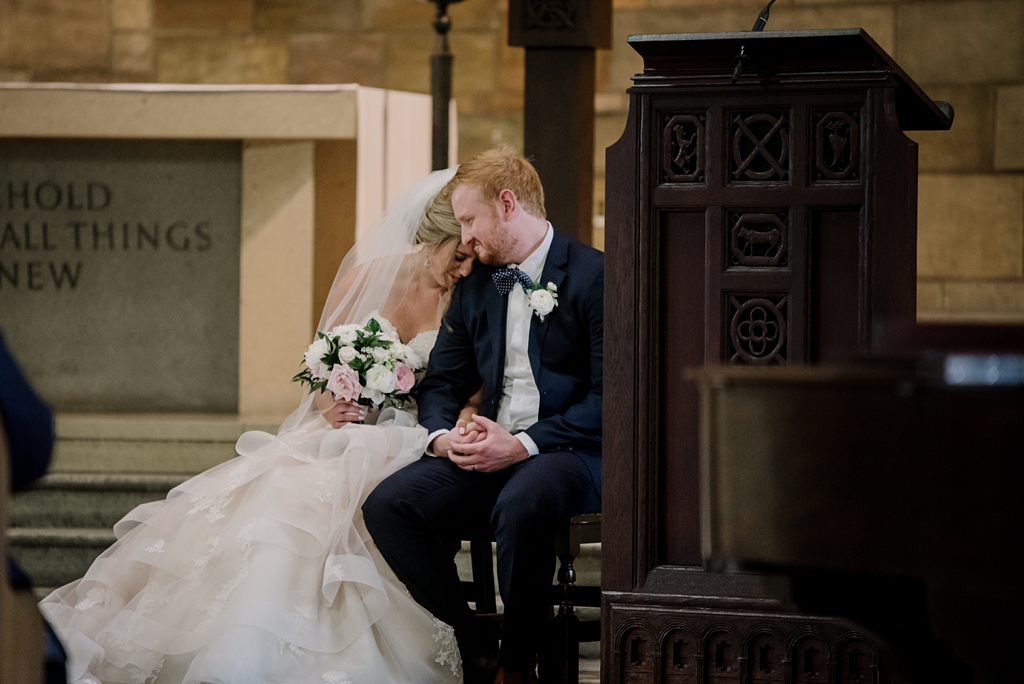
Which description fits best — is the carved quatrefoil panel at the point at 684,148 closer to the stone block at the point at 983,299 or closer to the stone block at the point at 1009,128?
the stone block at the point at 983,299

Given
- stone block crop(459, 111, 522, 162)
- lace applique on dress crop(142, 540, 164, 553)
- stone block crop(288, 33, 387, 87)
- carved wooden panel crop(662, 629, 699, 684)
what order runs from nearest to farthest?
1. carved wooden panel crop(662, 629, 699, 684)
2. lace applique on dress crop(142, 540, 164, 553)
3. stone block crop(459, 111, 522, 162)
4. stone block crop(288, 33, 387, 87)

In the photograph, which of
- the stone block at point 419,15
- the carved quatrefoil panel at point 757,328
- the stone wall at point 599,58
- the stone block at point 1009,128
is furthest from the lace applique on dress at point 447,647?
the stone block at point 419,15

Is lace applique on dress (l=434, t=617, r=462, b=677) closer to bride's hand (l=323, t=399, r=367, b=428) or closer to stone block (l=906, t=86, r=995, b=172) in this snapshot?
bride's hand (l=323, t=399, r=367, b=428)

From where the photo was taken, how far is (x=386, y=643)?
339 centimetres

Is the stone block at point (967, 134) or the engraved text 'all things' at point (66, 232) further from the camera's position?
the stone block at point (967, 134)

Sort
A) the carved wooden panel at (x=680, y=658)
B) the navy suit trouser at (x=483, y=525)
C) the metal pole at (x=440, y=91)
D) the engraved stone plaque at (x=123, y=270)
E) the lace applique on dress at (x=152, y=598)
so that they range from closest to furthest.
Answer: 1. the carved wooden panel at (x=680, y=658)
2. the navy suit trouser at (x=483, y=525)
3. the lace applique on dress at (x=152, y=598)
4. the engraved stone plaque at (x=123, y=270)
5. the metal pole at (x=440, y=91)

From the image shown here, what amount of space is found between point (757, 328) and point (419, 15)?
6.00 metres

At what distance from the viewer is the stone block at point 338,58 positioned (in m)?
8.37

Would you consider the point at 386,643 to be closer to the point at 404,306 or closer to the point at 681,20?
the point at 404,306

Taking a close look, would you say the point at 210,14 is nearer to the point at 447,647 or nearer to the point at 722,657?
the point at 447,647

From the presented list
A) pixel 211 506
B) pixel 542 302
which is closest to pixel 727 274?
pixel 542 302

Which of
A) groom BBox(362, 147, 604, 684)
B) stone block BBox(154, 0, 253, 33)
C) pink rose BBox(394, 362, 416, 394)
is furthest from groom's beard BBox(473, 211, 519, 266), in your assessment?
stone block BBox(154, 0, 253, 33)

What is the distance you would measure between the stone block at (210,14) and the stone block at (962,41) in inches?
171

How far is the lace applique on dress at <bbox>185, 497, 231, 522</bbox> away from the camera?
370 centimetres
